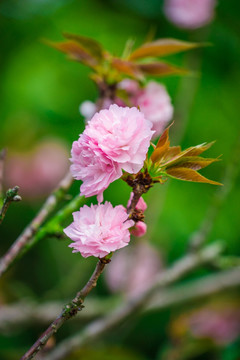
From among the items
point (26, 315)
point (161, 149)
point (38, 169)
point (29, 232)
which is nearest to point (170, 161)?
point (161, 149)

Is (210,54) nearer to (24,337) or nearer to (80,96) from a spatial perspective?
(80,96)

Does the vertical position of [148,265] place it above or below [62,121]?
below

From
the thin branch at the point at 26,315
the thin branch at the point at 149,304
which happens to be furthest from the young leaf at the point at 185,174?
the thin branch at the point at 26,315

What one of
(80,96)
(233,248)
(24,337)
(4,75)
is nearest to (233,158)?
(233,248)

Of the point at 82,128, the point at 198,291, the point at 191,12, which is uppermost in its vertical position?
the point at 191,12

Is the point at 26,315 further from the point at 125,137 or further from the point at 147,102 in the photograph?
the point at 125,137

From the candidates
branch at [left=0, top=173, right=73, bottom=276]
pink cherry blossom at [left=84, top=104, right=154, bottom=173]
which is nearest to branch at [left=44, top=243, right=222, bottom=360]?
branch at [left=0, top=173, right=73, bottom=276]
